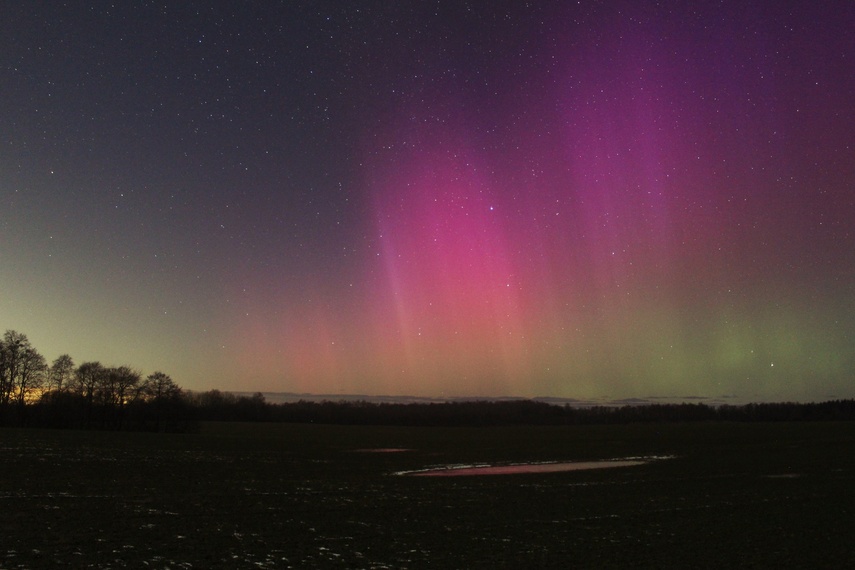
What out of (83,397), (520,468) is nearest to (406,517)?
(520,468)

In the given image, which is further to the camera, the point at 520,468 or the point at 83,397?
the point at 83,397

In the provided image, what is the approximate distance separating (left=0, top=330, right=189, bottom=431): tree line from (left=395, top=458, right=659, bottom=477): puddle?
85126 mm

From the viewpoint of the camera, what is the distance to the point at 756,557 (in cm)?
1797

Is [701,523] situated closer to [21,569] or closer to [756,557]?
[756,557]

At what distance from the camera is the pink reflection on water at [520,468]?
144 feet

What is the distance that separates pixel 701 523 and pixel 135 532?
2078cm

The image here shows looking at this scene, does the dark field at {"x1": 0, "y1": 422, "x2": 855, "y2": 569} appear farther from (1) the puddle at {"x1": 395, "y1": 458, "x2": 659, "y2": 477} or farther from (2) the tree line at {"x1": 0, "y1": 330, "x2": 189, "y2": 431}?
(2) the tree line at {"x1": 0, "y1": 330, "x2": 189, "y2": 431}

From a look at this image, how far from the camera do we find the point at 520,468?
49.1 meters

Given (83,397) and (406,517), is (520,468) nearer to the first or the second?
(406,517)

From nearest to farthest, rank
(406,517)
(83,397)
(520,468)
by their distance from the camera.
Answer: (406,517), (520,468), (83,397)

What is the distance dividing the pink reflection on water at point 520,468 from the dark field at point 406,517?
3.36 m

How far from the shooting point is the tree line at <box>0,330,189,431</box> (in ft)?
364

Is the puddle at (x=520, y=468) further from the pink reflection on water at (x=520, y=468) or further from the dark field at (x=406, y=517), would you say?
the dark field at (x=406, y=517)

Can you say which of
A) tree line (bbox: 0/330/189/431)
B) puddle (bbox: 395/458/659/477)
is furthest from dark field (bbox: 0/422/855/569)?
tree line (bbox: 0/330/189/431)
